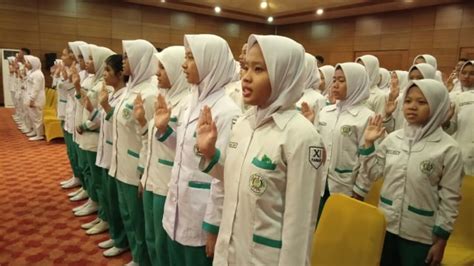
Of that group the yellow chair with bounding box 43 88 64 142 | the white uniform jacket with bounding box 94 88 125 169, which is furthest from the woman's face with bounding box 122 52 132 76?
the yellow chair with bounding box 43 88 64 142

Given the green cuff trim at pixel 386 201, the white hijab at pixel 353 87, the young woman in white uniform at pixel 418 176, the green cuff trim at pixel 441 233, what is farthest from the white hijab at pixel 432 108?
the white hijab at pixel 353 87

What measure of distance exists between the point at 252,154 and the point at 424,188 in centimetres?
118

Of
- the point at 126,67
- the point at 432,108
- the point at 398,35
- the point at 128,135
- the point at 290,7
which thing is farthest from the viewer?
the point at 290,7

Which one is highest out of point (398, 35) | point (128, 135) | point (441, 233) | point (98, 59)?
point (398, 35)

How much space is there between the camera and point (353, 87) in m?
2.84

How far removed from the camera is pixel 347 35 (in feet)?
39.2

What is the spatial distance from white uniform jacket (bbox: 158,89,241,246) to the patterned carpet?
137 cm

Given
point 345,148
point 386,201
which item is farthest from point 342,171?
point 386,201

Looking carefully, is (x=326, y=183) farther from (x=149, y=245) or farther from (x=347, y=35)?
(x=347, y=35)

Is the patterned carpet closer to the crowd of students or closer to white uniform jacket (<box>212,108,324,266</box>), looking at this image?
the crowd of students

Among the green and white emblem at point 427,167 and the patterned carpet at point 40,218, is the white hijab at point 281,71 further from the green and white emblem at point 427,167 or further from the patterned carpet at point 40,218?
the patterned carpet at point 40,218

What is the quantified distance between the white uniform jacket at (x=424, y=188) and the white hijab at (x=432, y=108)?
35mm

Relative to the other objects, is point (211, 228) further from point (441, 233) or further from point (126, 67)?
point (126, 67)

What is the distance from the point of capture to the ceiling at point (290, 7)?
9.59 m
